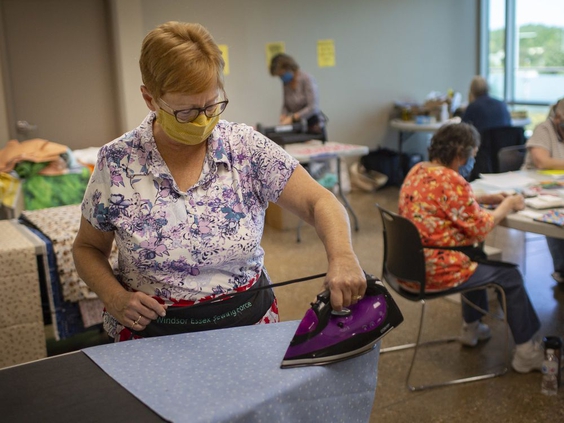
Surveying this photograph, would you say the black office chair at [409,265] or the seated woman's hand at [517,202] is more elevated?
the seated woman's hand at [517,202]

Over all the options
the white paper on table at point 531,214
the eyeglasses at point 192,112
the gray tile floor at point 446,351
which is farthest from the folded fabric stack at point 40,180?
the eyeglasses at point 192,112

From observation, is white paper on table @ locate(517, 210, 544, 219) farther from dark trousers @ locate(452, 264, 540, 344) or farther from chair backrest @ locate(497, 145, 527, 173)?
chair backrest @ locate(497, 145, 527, 173)

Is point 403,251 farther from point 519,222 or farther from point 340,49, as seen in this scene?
point 340,49

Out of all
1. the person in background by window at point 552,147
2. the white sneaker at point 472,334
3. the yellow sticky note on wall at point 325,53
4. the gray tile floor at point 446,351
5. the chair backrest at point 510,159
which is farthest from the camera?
the yellow sticky note on wall at point 325,53

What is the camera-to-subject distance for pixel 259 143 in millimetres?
1645

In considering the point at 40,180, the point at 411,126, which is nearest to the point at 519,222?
the point at 40,180

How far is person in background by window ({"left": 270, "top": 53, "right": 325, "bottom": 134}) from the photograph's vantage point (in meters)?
6.08

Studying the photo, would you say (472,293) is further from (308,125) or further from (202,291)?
(308,125)

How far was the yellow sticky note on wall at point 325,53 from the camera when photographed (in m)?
7.06

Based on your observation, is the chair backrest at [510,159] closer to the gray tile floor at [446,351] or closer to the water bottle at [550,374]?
the gray tile floor at [446,351]

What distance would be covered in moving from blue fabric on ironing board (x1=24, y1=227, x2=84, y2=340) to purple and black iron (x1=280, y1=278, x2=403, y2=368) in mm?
1666

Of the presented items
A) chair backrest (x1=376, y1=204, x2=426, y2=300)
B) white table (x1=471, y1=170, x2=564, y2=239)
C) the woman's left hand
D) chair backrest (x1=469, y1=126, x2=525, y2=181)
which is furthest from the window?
the woman's left hand

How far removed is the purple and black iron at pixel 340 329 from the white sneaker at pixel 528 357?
1711 mm

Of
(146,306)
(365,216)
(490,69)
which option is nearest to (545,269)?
(365,216)
